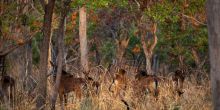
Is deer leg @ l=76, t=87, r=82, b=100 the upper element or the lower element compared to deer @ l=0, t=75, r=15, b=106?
lower

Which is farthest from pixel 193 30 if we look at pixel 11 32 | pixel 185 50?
pixel 11 32

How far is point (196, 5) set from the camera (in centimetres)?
1412

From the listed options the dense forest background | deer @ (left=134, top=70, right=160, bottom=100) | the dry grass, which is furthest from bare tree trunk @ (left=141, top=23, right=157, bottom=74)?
the dry grass

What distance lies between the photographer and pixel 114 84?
13.1m

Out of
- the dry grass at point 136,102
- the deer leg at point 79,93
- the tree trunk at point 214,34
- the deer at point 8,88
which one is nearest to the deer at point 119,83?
the dry grass at point 136,102

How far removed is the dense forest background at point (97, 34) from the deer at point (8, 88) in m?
0.18

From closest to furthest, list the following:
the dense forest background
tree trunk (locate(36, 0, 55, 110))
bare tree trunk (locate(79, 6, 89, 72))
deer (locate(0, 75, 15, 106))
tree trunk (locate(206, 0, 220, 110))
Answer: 1. tree trunk (locate(206, 0, 220, 110))
2. tree trunk (locate(36, 0, 55, 110))
3. the dense forest background
4. deer (locate(0, 75, 15, 106))
5. bare tree trunk (locate(79, 6, 89, 72))

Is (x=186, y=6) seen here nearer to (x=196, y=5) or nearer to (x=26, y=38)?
(x=196, y=5)

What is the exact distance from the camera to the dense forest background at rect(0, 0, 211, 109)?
434 inches

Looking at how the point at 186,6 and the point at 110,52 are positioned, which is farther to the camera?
the point at 110,52

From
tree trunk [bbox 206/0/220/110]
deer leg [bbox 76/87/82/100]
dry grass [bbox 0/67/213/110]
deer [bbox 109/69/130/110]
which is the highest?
tree trunk [bbox 206/0/220/110]

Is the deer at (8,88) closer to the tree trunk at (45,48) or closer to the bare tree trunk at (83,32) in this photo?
the tree trunk at (45,48)

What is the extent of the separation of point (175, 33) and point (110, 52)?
14.0 metres

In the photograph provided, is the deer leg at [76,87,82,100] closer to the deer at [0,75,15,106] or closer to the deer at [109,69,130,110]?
the deer at [109,69,130,110]
